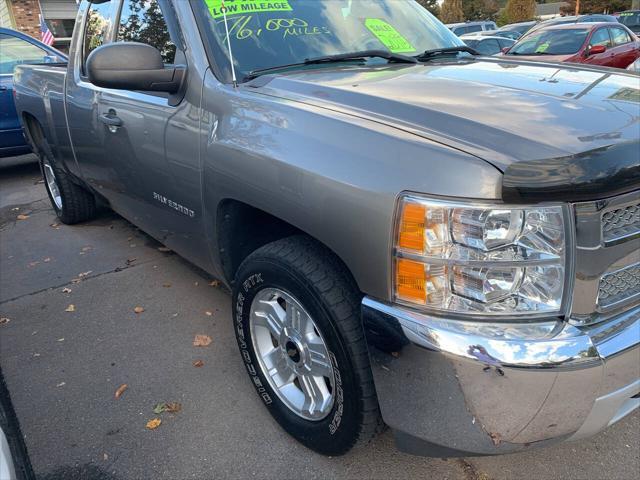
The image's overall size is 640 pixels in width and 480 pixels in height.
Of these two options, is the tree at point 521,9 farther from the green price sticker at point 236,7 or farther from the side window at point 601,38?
the green price sticker at point 236,7

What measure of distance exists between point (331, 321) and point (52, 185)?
4.56 meters

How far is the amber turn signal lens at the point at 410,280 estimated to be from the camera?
5.24 feet

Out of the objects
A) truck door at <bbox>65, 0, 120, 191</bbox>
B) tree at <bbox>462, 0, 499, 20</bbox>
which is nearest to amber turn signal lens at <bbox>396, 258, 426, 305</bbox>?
truck door at <bbox>65, 0, 120, 191</bbox>

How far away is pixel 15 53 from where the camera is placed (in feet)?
24.4

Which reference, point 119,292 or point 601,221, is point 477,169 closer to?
point 601,221

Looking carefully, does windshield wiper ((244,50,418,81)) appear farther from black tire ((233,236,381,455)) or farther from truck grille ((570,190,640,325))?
truck grille ((570,190,640,325))

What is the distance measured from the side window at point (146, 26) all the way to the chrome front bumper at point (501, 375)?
185 centimetres

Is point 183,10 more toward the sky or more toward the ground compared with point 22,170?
more toward the sky

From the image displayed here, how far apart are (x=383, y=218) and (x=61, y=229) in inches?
179

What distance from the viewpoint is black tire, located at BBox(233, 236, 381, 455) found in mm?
1841

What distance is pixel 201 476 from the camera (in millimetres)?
2232

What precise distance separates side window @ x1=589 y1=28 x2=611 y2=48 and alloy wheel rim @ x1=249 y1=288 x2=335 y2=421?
36.6ft

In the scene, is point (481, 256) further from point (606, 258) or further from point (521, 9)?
point (521, 9)

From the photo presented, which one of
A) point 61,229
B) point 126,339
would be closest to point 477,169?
point 126,339
